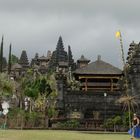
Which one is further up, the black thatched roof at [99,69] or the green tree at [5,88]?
the black thatched roof at [99,69]

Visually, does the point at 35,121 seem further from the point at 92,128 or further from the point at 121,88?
the point at 121,88

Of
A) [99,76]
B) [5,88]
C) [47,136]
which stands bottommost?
[47,136]

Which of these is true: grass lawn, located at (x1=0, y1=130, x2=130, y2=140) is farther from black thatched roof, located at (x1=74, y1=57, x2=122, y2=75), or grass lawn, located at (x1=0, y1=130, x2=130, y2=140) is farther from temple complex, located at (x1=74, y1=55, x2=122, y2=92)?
black thatched roof, located at (x1=74, y1=57, x2=122, y2=75)

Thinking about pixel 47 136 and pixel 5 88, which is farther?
pixel 5 88

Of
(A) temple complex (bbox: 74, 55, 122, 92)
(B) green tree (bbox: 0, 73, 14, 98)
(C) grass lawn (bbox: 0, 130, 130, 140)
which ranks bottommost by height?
(C) grass lawn (bbox: 0, 130, 130, 140)

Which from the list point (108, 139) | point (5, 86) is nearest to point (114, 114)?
point (5, 86)

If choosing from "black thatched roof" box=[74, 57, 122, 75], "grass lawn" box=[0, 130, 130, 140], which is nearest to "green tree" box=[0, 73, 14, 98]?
"black thatched roof" box=[74, 57, 122, 75]

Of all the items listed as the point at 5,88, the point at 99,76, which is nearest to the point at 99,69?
the point at 99,76

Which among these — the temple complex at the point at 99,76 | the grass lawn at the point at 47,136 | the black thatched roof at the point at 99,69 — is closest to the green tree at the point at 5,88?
the temple complex at the point at 99,76

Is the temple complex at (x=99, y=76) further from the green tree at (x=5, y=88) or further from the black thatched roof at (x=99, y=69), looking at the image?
the green tree at (x=5, y=88)

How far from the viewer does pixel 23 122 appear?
1519 inches

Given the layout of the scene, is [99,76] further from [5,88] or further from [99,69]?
[5,88]

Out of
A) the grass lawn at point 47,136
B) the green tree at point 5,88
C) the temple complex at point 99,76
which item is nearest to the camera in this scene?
the grass lawn at point 47,136

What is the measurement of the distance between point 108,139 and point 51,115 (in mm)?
19921
